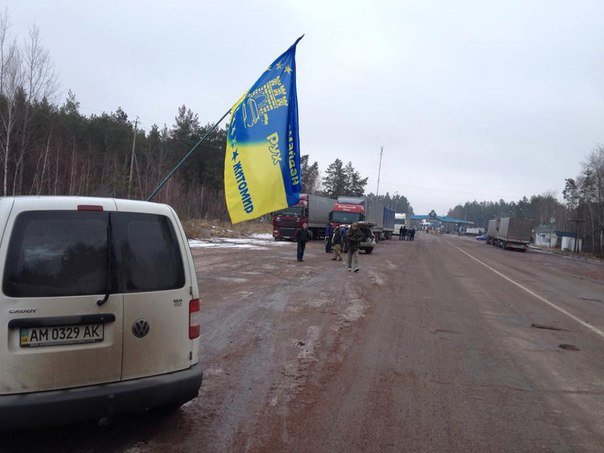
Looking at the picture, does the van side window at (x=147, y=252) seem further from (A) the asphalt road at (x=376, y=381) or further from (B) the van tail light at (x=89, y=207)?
(A) the asphalt road at (x=376, y=381)

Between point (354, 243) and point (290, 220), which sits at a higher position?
point (290, 220)

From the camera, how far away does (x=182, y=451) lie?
12.5ft

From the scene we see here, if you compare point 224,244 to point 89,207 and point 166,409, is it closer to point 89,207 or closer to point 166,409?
point 166,409

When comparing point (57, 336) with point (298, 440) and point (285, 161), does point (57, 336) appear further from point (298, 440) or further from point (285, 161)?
point (285, 161)

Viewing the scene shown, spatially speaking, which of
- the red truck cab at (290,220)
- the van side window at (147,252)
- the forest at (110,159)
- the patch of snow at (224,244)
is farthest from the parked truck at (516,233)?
the van side window at (147,252)

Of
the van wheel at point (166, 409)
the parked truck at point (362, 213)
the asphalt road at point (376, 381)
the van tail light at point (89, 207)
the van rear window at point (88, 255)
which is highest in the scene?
the parked truck at point (362, 213)

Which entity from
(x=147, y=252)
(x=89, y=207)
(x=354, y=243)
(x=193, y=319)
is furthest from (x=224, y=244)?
(x=89, y=207)

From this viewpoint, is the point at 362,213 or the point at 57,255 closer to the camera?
the point at 57,255

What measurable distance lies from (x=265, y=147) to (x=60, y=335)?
3.84m

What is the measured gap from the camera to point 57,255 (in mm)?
3615

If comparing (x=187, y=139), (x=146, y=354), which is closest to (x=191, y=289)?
(x=146, y=354)

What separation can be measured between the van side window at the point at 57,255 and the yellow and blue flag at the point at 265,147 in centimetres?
289

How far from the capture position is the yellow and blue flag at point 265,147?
6621mm

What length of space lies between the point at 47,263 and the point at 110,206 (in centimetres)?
61
